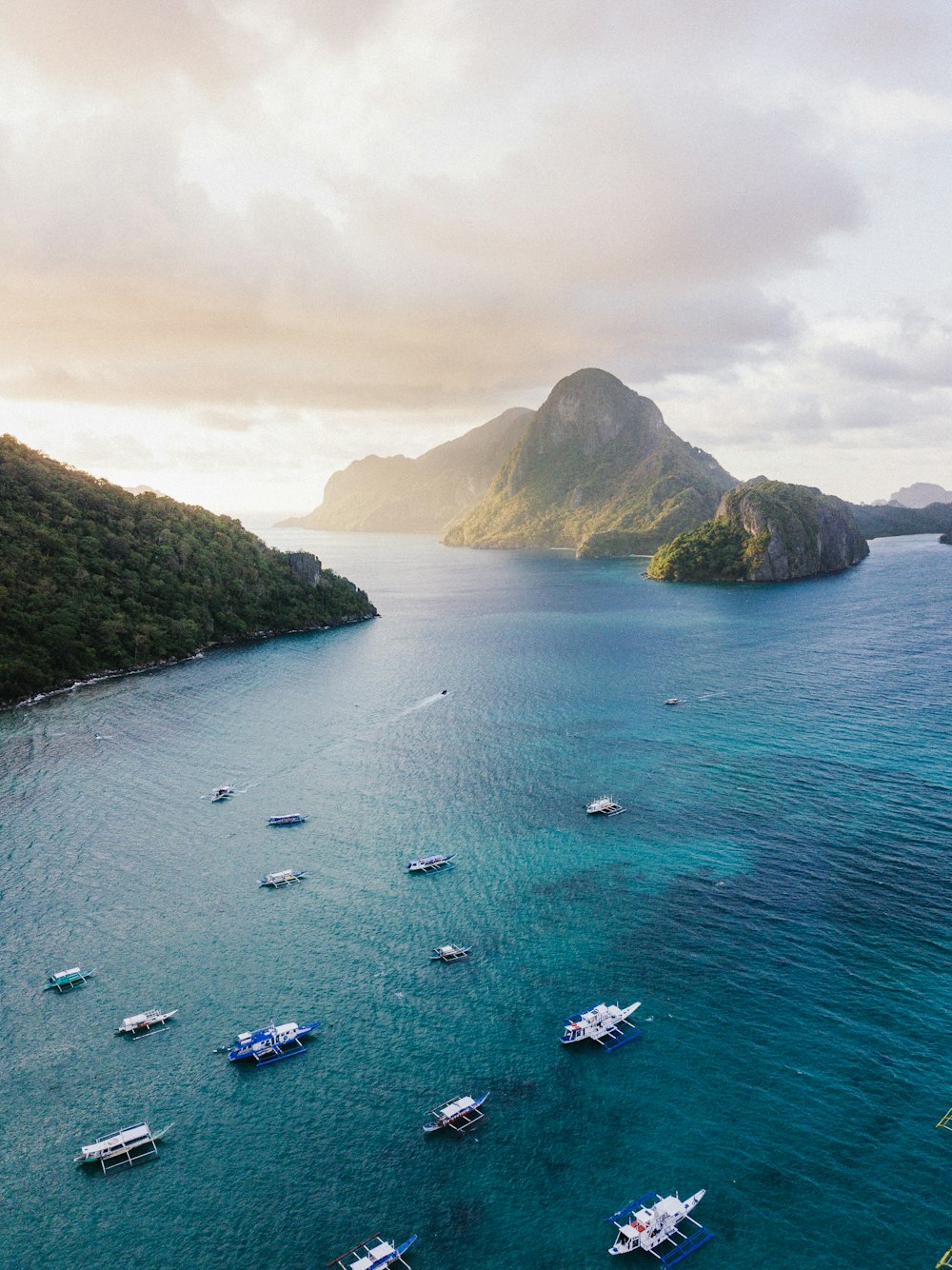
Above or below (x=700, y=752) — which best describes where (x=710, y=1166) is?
below

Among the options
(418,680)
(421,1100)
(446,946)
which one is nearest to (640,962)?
(446,946)

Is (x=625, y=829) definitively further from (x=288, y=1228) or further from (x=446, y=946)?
(x=288, y=1228)

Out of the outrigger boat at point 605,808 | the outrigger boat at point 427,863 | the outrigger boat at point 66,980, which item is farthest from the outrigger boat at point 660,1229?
the outrigger boat at point 605,808

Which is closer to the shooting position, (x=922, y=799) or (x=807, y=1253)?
(x=807, y=1253)

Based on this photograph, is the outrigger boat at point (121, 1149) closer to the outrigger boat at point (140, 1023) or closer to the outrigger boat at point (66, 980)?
the outrigger boat at point (140, 1023)

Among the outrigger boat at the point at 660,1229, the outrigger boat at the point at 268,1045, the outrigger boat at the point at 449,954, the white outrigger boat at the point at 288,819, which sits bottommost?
the outrigger boat at the point at 660,1229

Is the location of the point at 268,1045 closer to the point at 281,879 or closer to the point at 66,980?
the point at 66,980
